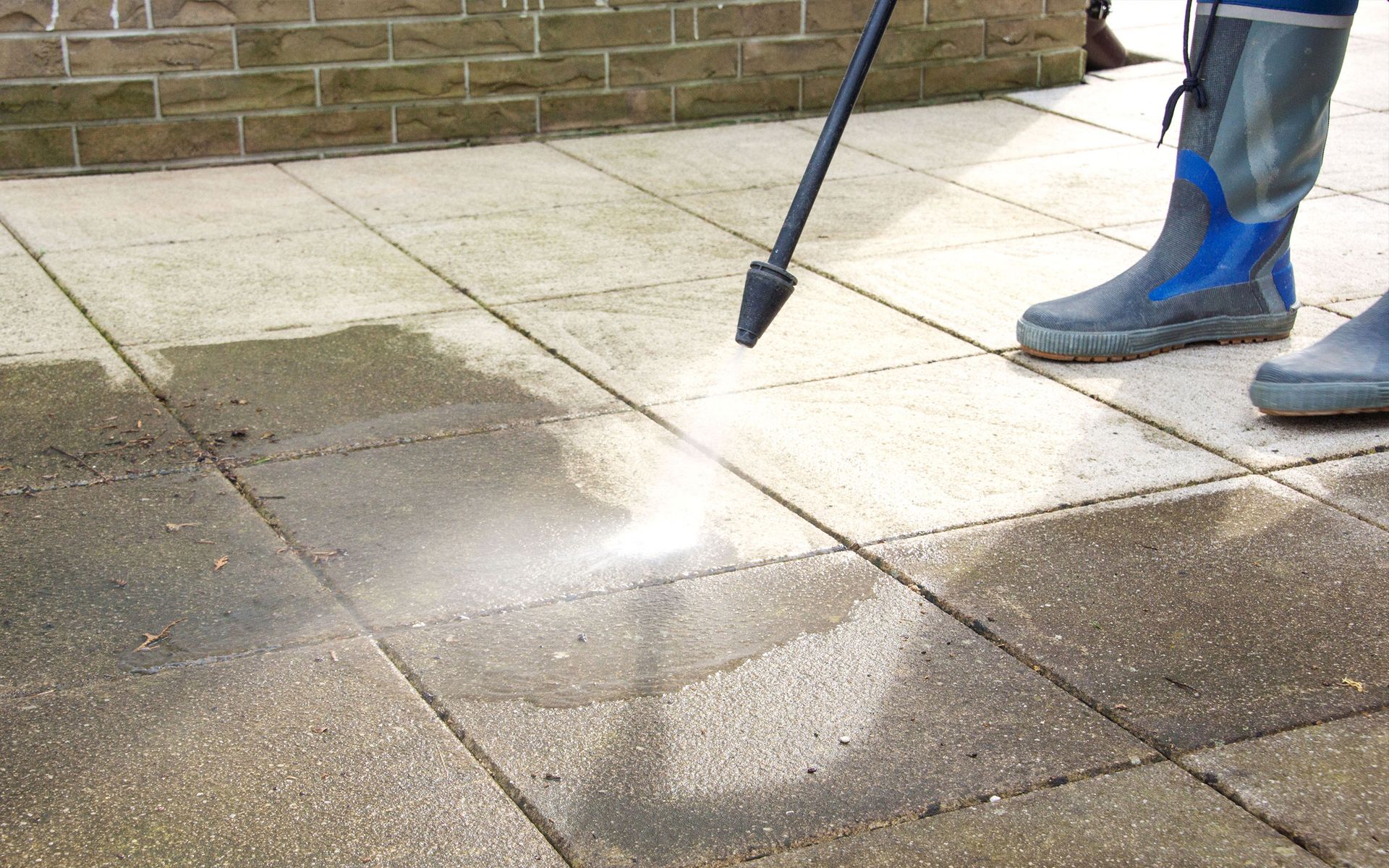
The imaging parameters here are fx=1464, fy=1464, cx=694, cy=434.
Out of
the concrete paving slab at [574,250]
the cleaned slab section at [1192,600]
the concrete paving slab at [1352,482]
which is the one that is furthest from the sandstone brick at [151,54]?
the concrete paving slab at [1352,482]

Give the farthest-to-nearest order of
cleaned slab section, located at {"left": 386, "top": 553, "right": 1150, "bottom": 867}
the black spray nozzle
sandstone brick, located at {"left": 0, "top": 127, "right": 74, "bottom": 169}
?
1. sandstone brick, located at {"left": 0, "top": 127, "right": 74, "bottom": 169}
2. the black spray nozzle
3. cleaned slab section, located at {"left": 386, "top": 553, "right": 1150, "bottom": 867}

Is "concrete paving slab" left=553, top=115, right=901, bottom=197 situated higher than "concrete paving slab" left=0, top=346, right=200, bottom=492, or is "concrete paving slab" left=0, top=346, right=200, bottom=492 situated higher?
"concrete paving slab" left=553, top=115, right=901, bottom=197

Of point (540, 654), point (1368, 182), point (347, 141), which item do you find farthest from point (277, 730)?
point (1368, 182)

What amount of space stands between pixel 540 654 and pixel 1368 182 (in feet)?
14.2

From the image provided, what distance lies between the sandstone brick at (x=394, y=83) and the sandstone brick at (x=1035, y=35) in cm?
265

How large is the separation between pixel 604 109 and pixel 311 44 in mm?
1290

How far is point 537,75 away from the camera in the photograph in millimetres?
6250

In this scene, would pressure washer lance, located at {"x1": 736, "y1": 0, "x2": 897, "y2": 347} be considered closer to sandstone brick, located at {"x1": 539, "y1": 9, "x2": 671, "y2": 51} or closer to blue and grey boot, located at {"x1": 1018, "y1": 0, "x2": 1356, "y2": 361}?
blue and grey boot, located at {"x1": 1018, "y1": 0, "x2": 1356, "y2": 361}

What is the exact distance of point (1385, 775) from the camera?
2.08 meters

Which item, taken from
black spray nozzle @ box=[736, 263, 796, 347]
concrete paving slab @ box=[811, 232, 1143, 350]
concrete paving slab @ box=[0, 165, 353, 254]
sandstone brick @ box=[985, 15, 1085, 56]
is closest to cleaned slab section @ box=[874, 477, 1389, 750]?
black spray nozzle @ box=[736, 263, 796, 347]

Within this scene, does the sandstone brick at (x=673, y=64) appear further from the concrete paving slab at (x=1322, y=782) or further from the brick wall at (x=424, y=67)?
the concrete paving slab at (x=1322, y=782)

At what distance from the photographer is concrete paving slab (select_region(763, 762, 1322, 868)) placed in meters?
1.90

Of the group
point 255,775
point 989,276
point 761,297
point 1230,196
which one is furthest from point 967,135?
point 255,775

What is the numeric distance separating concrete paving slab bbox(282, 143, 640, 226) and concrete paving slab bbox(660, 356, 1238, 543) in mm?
2060
